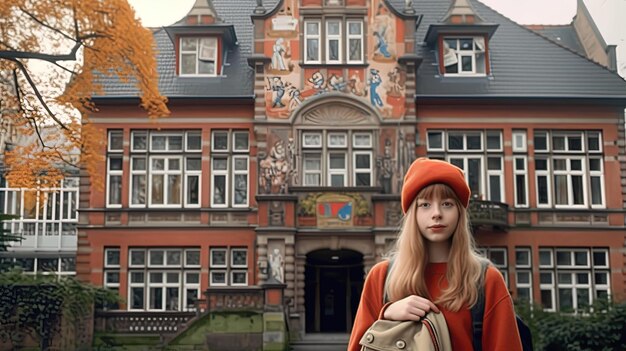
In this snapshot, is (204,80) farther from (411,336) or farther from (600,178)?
(411,336)

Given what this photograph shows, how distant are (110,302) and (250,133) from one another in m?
6.58

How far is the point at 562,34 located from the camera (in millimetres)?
33375

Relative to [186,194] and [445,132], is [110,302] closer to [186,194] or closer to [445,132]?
[186,194]

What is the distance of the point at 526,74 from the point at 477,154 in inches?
131

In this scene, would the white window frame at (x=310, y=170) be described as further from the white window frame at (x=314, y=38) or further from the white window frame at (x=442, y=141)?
the white window frame at (x=442, y=141)

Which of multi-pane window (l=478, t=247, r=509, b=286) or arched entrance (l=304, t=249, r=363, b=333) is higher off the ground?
multi-pane window (l=478, t=247, r=509, b=286)

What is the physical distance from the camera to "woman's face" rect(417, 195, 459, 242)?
11.2ft

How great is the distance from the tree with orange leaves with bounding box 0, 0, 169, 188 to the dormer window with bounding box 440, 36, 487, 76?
9.85m

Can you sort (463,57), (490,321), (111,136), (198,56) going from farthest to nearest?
(463,57) → (198,56) → (111,136) → (490,321)

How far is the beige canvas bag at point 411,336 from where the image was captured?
10.3ft

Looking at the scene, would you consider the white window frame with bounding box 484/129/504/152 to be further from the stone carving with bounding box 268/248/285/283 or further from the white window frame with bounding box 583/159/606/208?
the stone carving with bounding box 268/248/285/283

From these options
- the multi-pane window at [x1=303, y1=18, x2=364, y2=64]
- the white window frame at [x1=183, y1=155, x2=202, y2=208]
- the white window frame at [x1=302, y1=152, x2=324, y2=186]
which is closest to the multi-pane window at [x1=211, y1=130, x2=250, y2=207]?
the white window frame at [x1=183, y1=155, x2=202, y2=208]

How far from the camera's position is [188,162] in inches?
1046

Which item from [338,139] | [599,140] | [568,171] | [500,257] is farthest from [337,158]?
[599,140]
